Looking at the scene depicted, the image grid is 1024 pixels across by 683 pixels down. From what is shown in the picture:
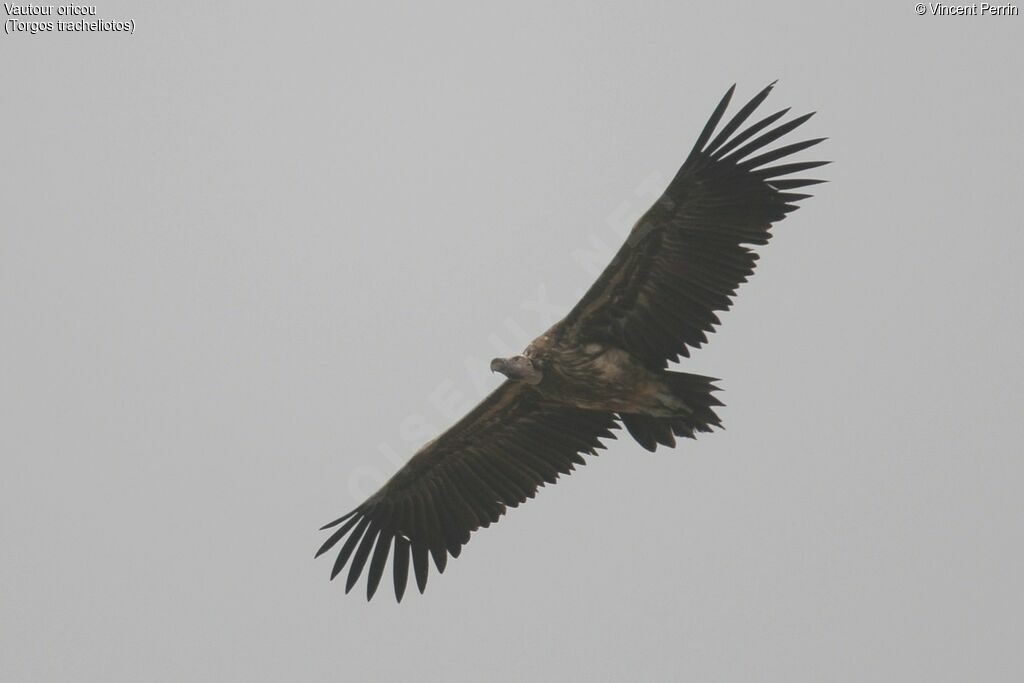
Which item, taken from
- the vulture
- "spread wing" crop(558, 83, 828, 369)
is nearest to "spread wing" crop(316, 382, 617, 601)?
the vulture

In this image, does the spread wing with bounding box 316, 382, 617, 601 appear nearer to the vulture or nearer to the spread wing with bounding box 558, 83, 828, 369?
the vulture

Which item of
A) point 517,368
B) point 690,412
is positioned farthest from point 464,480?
point 690,412

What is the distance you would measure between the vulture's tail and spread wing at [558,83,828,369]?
44cm

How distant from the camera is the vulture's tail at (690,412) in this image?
14906mm

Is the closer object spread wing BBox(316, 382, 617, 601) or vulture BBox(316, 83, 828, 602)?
vulture BBox(316, 83, 828, 602)

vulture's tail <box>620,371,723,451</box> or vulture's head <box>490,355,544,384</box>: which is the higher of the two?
vulture's head <box>490,355,544,384</box>

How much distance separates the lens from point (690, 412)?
591 inches

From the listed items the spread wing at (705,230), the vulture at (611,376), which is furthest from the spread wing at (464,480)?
the spread wing at (705,230)

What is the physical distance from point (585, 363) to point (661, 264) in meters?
1.41

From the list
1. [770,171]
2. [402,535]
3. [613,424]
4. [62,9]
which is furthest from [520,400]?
[62,9]

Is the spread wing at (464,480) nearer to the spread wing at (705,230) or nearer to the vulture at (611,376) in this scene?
the vulture at (611,376)

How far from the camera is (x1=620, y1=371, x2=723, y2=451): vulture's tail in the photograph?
14906mm

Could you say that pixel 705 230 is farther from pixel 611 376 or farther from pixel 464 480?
pixel 464 480

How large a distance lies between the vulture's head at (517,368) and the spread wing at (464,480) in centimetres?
84
